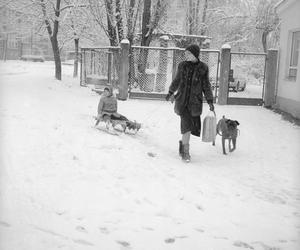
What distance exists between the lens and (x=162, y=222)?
478 centimetres

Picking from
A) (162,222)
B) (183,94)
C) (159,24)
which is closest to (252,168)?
(183,94)

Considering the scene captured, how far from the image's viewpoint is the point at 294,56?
1483cm

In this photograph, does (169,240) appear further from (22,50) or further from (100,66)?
(22,50)

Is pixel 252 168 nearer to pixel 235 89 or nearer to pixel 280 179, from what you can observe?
pixel 280 179

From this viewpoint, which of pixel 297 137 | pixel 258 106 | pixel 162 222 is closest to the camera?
pixel 162 222

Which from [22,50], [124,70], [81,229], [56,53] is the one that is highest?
[22,50]

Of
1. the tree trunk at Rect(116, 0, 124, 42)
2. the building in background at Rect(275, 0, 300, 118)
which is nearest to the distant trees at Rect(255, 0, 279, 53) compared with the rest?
the tree trunk at Rect(116, 0, 124, 42)

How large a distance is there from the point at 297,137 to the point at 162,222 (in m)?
6.78

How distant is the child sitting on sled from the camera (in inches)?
354

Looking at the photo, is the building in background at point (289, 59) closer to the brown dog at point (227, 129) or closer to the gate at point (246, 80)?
the gate at point (246, 80)

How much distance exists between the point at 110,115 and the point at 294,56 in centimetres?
800

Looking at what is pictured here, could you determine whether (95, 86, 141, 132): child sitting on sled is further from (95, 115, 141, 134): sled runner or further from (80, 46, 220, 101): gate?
(80, 46, 220, 101): gate

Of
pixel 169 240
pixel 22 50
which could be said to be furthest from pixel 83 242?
pixel 22 50

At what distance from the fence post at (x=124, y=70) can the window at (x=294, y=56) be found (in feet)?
17.4
